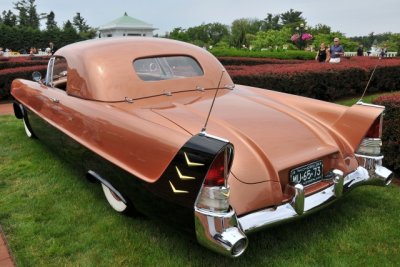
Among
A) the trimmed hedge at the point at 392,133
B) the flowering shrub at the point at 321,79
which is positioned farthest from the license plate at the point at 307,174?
the flowering shrub at the point at 321,79

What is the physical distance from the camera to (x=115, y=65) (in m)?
3.65

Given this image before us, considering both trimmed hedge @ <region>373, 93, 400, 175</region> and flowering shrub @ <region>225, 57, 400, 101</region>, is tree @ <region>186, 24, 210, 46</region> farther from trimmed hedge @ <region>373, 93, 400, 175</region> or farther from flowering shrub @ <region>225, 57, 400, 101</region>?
trimmed hedge @ <region>373, 93, 400, 175</region>

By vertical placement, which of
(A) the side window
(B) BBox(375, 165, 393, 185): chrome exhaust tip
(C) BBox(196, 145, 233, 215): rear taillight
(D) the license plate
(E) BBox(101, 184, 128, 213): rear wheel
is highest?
(A) the side window

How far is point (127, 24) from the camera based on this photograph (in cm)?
5538

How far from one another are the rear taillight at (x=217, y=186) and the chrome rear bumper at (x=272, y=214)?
4cm

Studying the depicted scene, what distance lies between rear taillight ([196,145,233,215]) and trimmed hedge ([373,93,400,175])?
2827mm

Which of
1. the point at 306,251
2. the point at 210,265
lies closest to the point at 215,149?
the point at 210,265

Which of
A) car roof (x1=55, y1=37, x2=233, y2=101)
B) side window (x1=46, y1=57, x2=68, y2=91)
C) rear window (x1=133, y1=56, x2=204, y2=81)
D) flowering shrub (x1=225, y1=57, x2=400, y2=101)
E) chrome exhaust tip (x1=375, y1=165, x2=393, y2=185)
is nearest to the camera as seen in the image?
chrome exhaust tip (x1=375, y1=165, x2=393, y2=185)

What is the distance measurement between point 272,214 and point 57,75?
131 inches

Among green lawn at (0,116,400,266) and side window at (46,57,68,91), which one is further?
side window at (46,57,68,91)

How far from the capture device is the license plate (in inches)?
109

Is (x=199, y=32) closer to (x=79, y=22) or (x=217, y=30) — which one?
(x=217, y=30)

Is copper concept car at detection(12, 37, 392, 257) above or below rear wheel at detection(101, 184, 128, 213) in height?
above

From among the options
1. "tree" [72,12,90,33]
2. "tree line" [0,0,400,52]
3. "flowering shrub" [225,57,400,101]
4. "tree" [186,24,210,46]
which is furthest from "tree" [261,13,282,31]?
"flowering shrub" [225,57,400,101]
